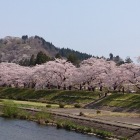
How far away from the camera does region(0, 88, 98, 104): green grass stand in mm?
74250

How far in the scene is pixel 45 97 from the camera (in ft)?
274

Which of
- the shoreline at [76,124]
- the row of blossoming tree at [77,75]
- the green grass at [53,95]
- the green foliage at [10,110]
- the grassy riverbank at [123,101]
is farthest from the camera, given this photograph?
the row of blossoming tree at [77,75]

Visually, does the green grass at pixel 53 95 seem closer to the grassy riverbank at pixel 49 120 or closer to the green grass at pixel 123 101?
the green grass at pixel 123 101

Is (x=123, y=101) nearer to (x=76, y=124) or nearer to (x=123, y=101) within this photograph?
(x=123, y=101)

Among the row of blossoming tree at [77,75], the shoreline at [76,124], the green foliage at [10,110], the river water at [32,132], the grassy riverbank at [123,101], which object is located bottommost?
the river water at [32,132]

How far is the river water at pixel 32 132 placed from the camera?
3802 centimetres

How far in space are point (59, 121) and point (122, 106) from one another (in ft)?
61.6

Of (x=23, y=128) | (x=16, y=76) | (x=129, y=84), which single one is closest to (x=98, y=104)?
(x=129, y=84)

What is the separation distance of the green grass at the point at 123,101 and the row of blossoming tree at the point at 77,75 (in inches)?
209

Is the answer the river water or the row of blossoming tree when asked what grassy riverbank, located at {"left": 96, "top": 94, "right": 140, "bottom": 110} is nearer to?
the row of blossoming tree

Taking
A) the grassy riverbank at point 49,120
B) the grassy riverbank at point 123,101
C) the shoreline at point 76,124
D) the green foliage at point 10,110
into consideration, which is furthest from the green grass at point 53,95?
the green foliage at point 10,110

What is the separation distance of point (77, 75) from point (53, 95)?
831 cm

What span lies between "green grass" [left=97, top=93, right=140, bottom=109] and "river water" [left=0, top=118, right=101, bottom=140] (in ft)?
63.5

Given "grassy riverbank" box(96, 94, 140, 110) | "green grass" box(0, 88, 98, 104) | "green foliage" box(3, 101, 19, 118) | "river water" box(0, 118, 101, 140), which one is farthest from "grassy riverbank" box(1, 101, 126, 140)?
"green grass" box(0, 88, 98, 104)
